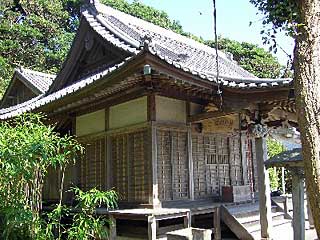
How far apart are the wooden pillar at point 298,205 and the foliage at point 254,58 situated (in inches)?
951

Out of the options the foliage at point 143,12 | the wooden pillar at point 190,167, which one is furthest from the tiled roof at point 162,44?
the foliage at point 143,12

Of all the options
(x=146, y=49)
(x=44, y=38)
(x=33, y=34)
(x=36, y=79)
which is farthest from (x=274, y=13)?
(x=44, y=38)

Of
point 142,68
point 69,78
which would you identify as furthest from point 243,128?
point 69,78

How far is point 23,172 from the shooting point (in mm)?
4883

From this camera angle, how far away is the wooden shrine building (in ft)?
20.5

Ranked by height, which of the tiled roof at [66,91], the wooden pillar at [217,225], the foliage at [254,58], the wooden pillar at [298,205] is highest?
the foliage at [254,58]

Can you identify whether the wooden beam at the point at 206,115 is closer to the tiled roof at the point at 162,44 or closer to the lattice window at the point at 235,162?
the tiled roof at the point at 162,44

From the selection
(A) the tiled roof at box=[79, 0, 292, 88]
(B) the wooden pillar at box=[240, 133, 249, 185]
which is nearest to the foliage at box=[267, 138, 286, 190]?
(A) the tiled roof at box=[79, 0, 292, 88]

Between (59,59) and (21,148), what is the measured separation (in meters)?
25.2

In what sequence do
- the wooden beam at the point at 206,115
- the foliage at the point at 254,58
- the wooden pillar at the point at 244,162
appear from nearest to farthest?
the wooden beam at the point at 206,115, the wooden pillar at the point at 244,162, the foliage at the point at 254,58

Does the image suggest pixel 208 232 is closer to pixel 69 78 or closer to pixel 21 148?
pixel 21 148

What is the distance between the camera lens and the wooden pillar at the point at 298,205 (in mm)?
5122

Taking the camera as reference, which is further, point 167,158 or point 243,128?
point 243,128

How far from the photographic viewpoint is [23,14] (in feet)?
97.5
